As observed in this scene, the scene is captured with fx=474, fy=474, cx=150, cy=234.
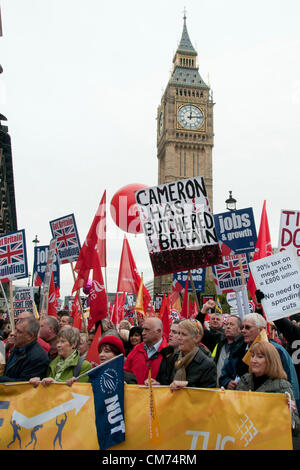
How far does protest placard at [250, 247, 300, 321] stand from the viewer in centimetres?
498

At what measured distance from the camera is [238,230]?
952cm

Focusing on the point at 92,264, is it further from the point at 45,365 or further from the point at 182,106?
the point at 182,106

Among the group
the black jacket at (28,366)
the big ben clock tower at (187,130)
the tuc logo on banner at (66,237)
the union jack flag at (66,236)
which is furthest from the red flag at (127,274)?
the big ben clock tower at (187,130)

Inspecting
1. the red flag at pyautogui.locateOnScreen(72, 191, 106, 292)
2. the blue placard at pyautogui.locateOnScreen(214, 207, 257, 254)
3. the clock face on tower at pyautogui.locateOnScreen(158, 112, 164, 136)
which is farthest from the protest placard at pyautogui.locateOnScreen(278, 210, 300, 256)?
the clock face on tower at pyautogui.locateOnScreen(158, 112, 164, 136)

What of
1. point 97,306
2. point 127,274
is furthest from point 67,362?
point 127,274

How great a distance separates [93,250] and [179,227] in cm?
173

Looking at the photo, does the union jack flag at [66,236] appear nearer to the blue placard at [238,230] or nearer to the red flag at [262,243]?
the blue placard at [238,230]

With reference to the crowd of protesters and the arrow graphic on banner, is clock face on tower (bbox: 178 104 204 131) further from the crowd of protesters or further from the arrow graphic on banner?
the arrow graphic on banner

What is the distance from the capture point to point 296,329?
5074 mm

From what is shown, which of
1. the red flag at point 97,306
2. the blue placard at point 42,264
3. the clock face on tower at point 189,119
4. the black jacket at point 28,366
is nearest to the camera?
the black jacket at point 28,366

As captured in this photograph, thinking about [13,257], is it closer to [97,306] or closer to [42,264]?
[97,306]

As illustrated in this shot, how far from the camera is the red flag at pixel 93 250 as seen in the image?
778 cm

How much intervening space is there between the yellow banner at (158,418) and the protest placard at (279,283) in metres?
1.45
